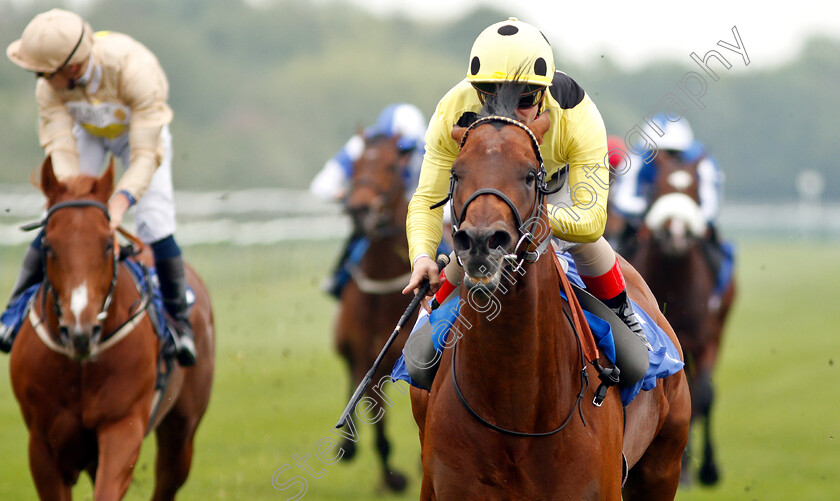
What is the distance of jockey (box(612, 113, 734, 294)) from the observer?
807cm

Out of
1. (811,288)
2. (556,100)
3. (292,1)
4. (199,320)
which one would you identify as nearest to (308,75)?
(292,1)

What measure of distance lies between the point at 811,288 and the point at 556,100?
22.3 m

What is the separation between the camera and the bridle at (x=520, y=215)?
2887 millimetres

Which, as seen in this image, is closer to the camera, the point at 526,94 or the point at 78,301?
the point at 526,94

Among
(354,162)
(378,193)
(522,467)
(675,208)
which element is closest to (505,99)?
(522,467)

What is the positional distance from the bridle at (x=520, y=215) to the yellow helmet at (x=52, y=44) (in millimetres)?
2634

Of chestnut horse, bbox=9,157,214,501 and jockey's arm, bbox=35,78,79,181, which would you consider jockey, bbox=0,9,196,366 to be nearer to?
jockey's arm, bbox=35,78,79,181

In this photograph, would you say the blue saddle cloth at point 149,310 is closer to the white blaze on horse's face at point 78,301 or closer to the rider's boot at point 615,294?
the white blaze on horse's face at point 78,301

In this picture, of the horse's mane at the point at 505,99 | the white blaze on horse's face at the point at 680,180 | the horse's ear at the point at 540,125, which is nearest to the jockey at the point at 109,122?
the horse's mane at the point at 505,99

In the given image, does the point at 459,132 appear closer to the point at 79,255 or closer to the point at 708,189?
the point at 79,255

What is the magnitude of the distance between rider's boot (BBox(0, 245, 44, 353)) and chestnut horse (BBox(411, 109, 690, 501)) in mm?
Result: 2529

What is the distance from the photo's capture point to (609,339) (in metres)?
3.68

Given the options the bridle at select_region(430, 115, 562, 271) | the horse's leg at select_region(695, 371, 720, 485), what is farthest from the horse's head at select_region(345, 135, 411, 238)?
the bridle at select_region(430, 115, 562, 271)

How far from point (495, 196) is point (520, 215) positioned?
0.11 m
